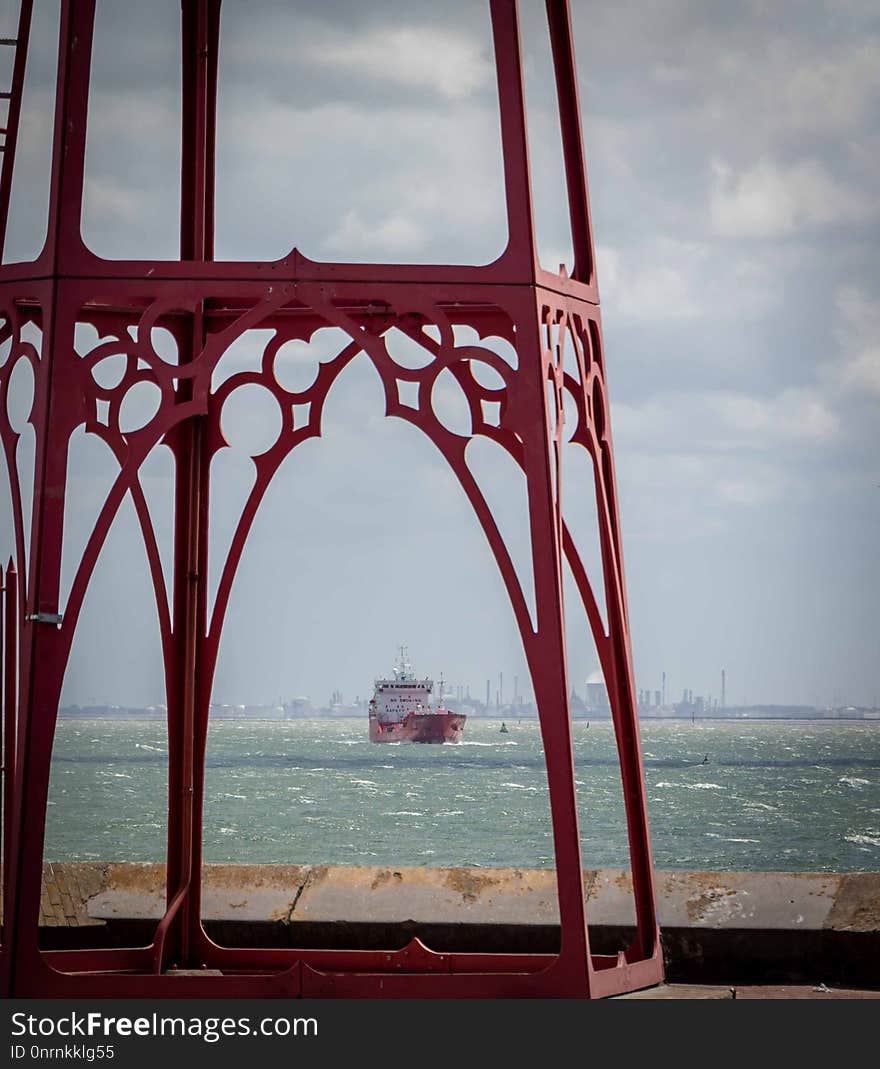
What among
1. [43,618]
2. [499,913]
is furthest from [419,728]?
[43,618]

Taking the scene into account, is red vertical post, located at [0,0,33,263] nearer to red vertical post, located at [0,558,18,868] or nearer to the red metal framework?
the red metal framework

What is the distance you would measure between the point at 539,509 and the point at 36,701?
2322 mm

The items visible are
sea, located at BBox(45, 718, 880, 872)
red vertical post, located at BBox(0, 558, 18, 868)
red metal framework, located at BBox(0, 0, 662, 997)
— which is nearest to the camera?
red metal framework, located at BBox(0, 0, 662, 997)

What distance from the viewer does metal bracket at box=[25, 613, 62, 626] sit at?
22.8 feet

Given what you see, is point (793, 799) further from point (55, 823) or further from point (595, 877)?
point (595, 877)

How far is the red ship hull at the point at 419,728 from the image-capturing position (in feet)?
297

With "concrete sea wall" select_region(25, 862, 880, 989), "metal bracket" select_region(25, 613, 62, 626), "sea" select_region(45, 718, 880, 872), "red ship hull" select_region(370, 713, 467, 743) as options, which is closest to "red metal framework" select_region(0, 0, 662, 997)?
"metal bracket" select_region(25, 613, 62, 626)

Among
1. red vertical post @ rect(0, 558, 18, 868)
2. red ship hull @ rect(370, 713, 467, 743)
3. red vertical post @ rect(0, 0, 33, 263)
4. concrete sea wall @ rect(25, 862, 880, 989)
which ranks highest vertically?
red ship hull @ rect(370, 713, 467, 743)

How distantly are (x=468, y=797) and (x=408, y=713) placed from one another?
8.89 metres

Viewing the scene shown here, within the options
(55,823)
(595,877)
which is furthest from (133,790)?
(595,877)

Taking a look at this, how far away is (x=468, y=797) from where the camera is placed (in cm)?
8169

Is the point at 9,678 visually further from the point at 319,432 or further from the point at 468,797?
the point at 468,797

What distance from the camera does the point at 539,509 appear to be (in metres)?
7.08

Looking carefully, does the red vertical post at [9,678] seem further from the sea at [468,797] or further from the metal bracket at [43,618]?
the sea at [468,797]
